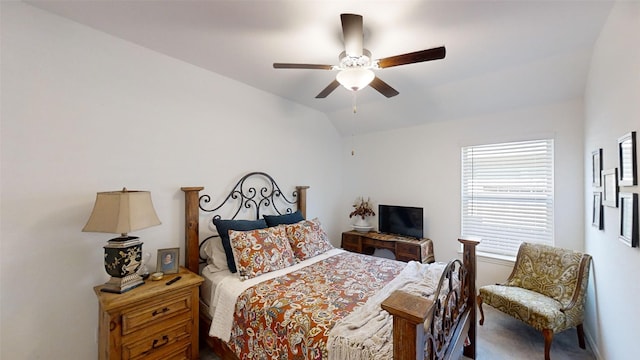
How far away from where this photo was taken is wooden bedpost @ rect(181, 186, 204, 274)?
2502 mm

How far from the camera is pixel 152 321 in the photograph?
71.7 inches

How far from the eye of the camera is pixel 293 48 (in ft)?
7.29

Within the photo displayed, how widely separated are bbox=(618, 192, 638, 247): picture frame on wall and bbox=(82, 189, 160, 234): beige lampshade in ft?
10.2

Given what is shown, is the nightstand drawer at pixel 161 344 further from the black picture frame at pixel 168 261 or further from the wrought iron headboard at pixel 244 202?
the wrought iron headboard at pixel 244 202

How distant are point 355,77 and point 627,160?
179 cm

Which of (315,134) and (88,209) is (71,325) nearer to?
(88,209)

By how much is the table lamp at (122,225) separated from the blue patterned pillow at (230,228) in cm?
68

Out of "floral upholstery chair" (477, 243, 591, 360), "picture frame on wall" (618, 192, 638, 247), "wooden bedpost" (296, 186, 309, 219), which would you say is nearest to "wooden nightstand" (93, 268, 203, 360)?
"wooden bedpost" (296, 186, 309, 219)

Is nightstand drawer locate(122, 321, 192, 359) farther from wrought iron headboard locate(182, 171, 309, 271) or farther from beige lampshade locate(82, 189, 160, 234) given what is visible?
beige lampshade locate(82, 189, 160, 234)

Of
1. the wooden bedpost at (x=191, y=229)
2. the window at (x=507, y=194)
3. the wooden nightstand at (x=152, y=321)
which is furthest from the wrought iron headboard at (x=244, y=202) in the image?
the window at (x=507, y=194)

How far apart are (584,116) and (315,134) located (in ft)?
10.6

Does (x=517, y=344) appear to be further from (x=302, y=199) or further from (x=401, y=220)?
(x=302, y=199)

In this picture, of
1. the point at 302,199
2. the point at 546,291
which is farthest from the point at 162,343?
the point at 546,291

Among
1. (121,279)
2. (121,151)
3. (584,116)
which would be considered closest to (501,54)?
(584,116)
